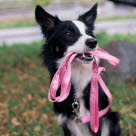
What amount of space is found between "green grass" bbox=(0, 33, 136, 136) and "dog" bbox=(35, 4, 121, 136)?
1.09 meters

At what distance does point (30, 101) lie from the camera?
6527 millimetres

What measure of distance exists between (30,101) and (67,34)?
3.01 meters

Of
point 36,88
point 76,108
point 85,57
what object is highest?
point 85,57

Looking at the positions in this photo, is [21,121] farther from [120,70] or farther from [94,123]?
[120,70]

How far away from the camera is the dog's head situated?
3557 mm

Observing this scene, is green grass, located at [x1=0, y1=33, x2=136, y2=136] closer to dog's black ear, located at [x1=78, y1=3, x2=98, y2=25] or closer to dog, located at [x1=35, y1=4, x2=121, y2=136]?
dog, located at [x1=35, y1=4, x2=121, y2=136]

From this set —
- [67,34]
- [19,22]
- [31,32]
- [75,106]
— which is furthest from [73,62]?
[19,22]

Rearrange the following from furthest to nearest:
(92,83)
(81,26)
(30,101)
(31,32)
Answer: (31,32) < (30,101) < (81,26) < (92,83)

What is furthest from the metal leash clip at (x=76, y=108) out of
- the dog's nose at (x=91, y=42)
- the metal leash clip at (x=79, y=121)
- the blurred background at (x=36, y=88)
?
the blurred background at (x=36, y=88)

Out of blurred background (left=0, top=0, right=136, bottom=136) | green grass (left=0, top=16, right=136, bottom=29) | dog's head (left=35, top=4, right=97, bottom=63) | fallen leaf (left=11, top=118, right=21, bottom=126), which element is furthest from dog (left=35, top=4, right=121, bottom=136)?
green grass (left=0, top=16, right=136, bottom=29)

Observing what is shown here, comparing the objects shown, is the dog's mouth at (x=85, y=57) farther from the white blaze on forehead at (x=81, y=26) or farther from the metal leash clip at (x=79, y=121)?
the metal leash clip at (x=79, y=121)

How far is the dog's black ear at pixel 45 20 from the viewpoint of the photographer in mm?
3771

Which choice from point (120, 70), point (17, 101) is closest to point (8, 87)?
point (17, 101)

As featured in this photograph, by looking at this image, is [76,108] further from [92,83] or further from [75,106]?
[92,83]
